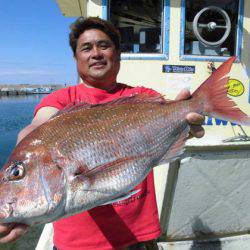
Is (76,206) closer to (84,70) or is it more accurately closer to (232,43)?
(84,70)

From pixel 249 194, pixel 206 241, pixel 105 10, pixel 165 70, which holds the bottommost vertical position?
pixel 206 241

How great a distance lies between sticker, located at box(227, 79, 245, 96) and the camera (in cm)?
490

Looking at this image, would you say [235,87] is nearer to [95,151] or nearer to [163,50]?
[163,50]

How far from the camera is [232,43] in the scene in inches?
197

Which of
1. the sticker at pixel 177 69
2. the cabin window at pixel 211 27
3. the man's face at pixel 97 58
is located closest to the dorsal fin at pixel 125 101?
the man's face at pixel 97 58

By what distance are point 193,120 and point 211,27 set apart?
282cm

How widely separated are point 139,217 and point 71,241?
0.51 meters

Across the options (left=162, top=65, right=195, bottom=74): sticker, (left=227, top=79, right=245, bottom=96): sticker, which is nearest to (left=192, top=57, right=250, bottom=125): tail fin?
(left=162, top=65, right=195, bottom=74): sticker

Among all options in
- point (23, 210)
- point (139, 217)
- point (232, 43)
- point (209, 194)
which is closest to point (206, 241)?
point (209, 194)

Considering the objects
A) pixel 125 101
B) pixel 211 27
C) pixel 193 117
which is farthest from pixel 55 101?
pixel 211 27

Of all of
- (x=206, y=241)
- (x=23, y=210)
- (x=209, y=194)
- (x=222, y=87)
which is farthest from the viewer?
(x=206, y=241)

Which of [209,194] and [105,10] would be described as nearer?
[209,194]

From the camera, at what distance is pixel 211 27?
481cm

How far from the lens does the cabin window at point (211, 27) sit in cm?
486
